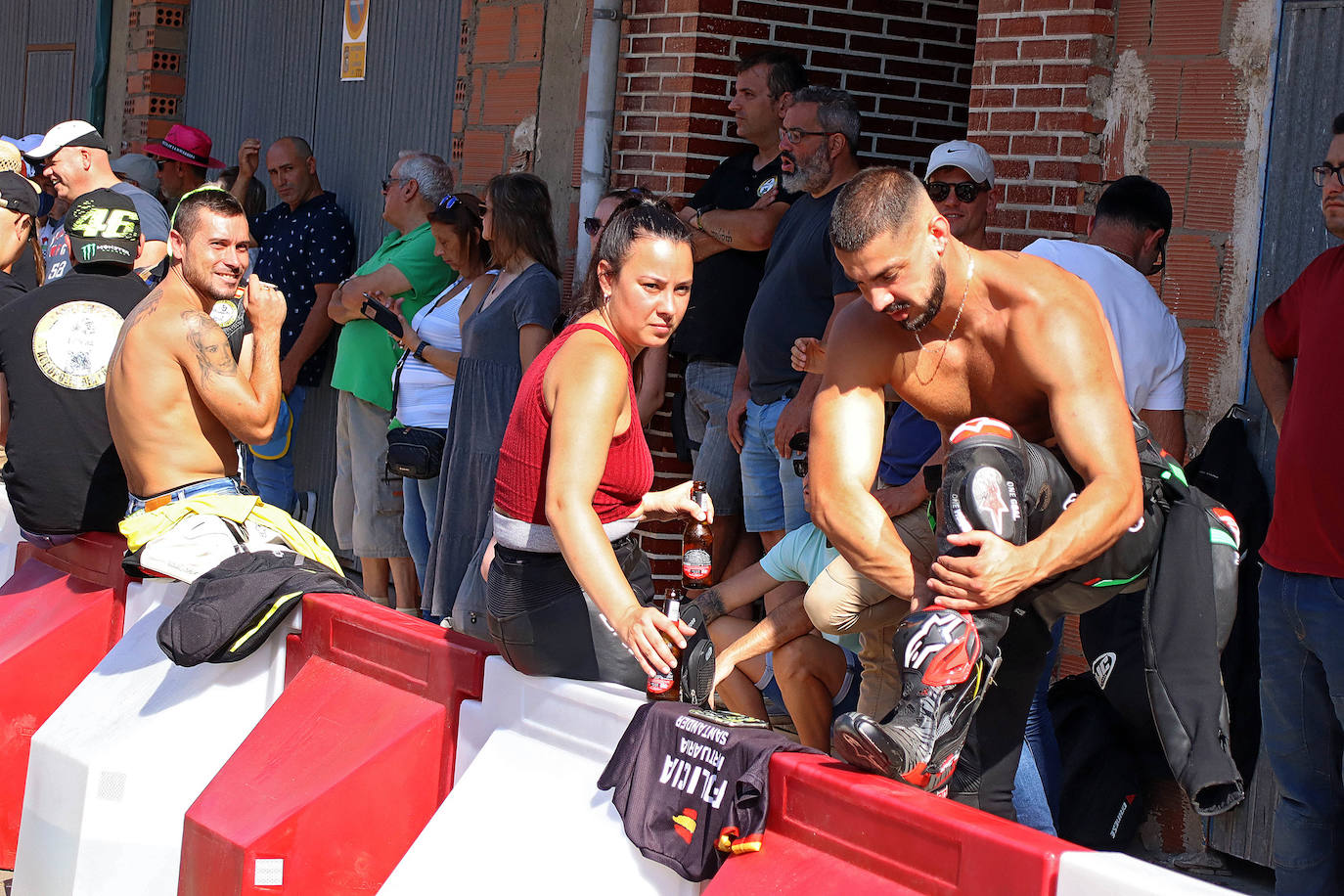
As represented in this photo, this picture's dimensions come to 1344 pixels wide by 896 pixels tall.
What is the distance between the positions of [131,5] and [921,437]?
9431 mm

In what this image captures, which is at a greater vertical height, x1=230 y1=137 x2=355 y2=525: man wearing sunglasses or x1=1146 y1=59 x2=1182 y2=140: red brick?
x1=1146 y1=59 x2=1182 y2=140: red brick

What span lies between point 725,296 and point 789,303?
0.86m

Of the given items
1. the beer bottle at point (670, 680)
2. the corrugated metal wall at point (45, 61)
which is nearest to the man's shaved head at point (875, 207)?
the beer bottle at point (670, 680)

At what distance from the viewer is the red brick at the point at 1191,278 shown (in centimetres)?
532

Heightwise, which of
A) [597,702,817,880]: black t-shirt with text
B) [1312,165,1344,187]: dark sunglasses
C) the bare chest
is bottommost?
→ [597,702,817,880]: black t-shirt with text

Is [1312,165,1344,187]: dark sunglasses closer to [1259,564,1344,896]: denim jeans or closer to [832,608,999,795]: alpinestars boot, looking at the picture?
[1259,564,1344,896]: denim jeans

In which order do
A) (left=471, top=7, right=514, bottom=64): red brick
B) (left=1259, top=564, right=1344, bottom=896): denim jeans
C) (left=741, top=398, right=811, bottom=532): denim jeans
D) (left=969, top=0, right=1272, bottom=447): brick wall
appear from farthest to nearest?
1. (left=471, top=7, right=514, bottom=64): red brick
2. (left=741, top=398, right=811, bottom=532): denim jeans
3. (left=969, top=0, right=1272, bottom=447): brick wall
4. (left=1259, top=564, right=1344, bottom=896): denim jeans

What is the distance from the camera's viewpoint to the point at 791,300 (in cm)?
581

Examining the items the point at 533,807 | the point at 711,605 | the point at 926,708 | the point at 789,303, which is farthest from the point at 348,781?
the point at 789,303

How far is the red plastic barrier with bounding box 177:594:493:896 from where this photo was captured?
163 inches

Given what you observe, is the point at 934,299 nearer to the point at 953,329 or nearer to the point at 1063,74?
the point at 953,329

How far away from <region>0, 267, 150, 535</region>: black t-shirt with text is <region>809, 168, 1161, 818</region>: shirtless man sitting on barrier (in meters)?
3.37

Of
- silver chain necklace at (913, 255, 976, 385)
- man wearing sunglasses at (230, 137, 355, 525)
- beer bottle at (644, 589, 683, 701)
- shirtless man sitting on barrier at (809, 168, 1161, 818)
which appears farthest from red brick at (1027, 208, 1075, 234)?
man wearing sunglasses at (230, 137, 355, 525)

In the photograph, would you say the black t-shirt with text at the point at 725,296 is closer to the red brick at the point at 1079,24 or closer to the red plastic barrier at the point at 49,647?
the red brick at the point at 1079,24
